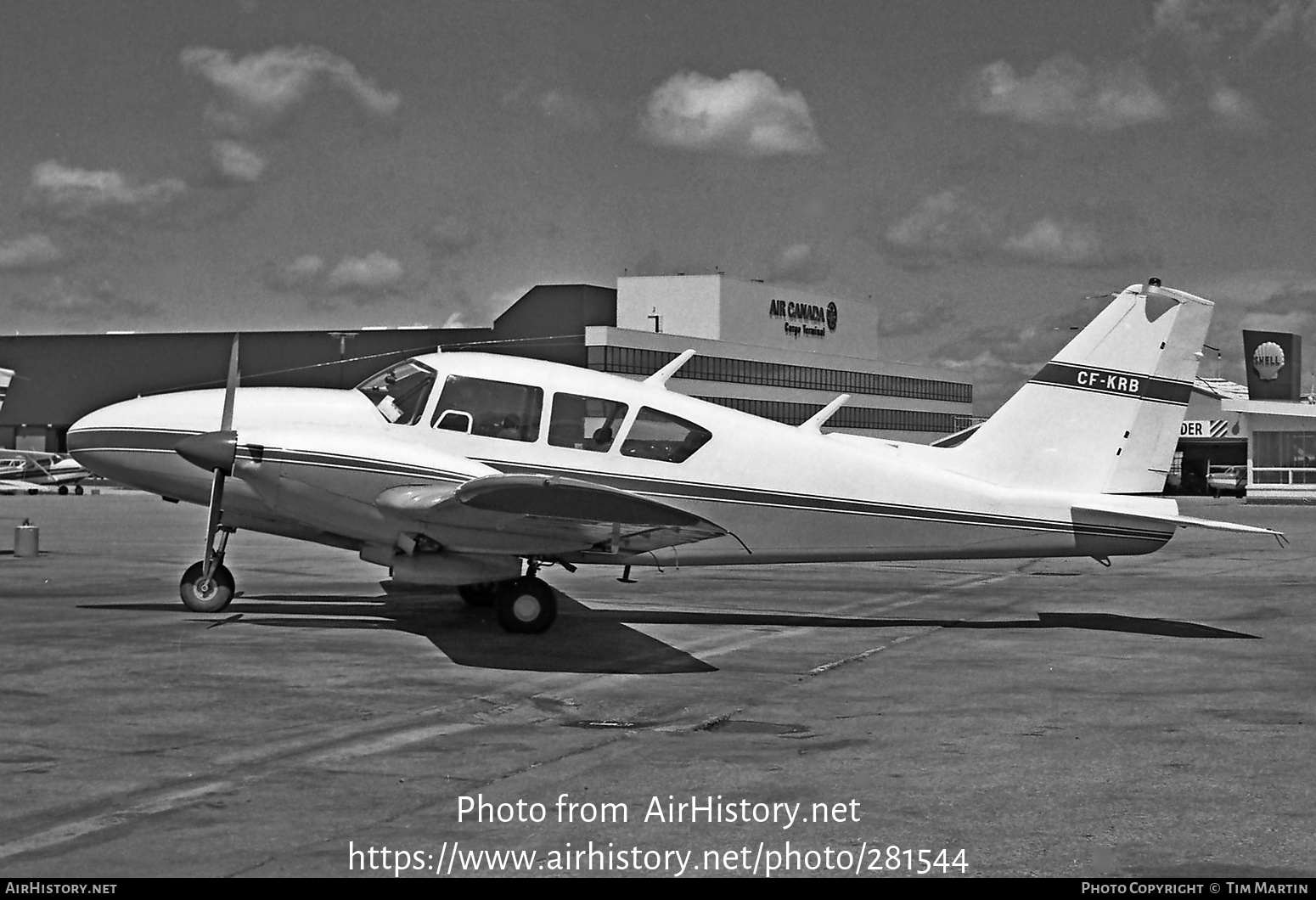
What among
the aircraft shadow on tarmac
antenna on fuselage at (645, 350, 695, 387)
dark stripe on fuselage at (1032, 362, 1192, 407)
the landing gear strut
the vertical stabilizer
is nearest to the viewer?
the aircraft shadow on tarmac

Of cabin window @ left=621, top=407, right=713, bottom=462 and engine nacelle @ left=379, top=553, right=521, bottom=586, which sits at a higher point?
cabin window @ left=621, top=407, right=713, bottom=462

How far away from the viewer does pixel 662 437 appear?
48.2 feet

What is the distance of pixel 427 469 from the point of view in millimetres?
13359

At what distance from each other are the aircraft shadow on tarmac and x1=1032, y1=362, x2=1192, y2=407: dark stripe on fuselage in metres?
2.79

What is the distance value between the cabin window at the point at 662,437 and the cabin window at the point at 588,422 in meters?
0.21

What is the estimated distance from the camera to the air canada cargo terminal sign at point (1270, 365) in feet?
299

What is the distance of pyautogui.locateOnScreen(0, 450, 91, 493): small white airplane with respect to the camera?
68.8 meters

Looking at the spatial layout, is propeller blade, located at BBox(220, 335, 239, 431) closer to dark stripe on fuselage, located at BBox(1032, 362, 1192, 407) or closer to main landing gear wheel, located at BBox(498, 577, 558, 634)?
main landing gear wheel, located at BBox(498, 577, 558, 634)

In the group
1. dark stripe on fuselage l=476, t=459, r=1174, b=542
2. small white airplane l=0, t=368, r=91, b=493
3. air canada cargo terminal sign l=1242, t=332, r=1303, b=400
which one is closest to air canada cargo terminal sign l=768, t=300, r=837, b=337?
air canada cargo terminal sign l=1242, t=332, r=1303, b=400

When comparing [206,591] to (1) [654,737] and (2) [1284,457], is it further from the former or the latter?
(2) [1284,457]

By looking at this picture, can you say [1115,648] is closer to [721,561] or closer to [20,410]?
[721,561]

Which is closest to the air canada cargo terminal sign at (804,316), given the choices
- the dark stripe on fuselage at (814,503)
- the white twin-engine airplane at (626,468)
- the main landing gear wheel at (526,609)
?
the white twin-engine airplane at (626,468)

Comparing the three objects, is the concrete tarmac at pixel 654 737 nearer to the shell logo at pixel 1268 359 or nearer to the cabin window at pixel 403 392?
the cabin window at pixel 403 392

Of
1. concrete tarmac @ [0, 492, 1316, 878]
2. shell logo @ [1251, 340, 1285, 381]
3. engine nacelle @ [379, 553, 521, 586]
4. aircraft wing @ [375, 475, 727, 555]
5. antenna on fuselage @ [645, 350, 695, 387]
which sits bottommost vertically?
concrete tarmac @ [0, 492, 1316, 878]
